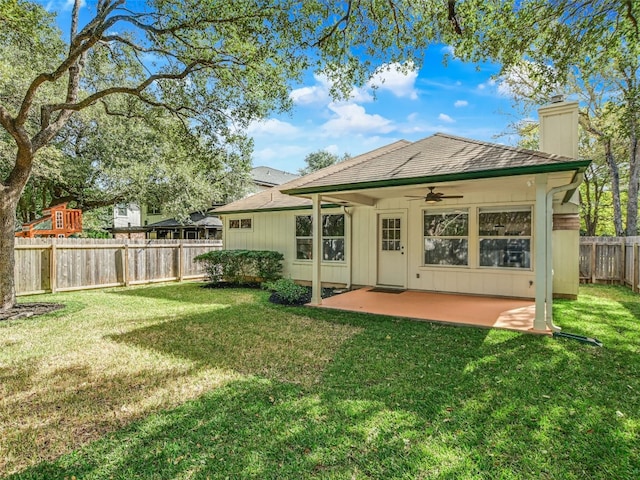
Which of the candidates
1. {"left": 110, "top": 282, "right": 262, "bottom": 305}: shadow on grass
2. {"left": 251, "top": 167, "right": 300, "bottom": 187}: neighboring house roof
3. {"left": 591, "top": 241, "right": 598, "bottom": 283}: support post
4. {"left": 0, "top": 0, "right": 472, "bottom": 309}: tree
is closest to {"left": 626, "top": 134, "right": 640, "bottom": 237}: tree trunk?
{"left": 591, "top": 241, "right": 598, "bottom": 283}: support post

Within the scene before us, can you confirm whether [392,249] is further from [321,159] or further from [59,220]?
[321,159]

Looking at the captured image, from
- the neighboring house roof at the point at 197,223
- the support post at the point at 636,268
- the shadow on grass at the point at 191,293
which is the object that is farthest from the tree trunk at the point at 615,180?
the neighboring house roof at the point at 197,223

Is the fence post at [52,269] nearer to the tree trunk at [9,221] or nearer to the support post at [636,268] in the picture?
the tree trunk at [9,221]

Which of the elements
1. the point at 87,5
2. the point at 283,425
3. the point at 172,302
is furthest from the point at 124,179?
the point at 283,425

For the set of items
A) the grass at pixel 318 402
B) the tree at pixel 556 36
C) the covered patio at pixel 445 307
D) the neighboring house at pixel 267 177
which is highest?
the neighboring house at pixel 267 177

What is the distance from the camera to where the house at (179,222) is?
21.8 metres

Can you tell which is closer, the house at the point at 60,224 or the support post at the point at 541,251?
the support post at the point at 541,251

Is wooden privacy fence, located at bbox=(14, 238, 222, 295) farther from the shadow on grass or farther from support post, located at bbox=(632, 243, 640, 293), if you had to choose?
support post, located at bbox=(632, 243, 640, 293)

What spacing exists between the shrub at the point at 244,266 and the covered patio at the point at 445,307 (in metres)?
3.12

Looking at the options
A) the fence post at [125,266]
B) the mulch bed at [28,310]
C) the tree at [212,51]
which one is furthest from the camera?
the fence post at [125,266]

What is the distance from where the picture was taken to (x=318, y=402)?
329 cm

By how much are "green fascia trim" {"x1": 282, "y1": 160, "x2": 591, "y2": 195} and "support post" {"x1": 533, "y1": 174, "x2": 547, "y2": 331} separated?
0.33 meters

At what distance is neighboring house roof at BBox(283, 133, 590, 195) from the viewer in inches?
207

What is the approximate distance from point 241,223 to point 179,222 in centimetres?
986
